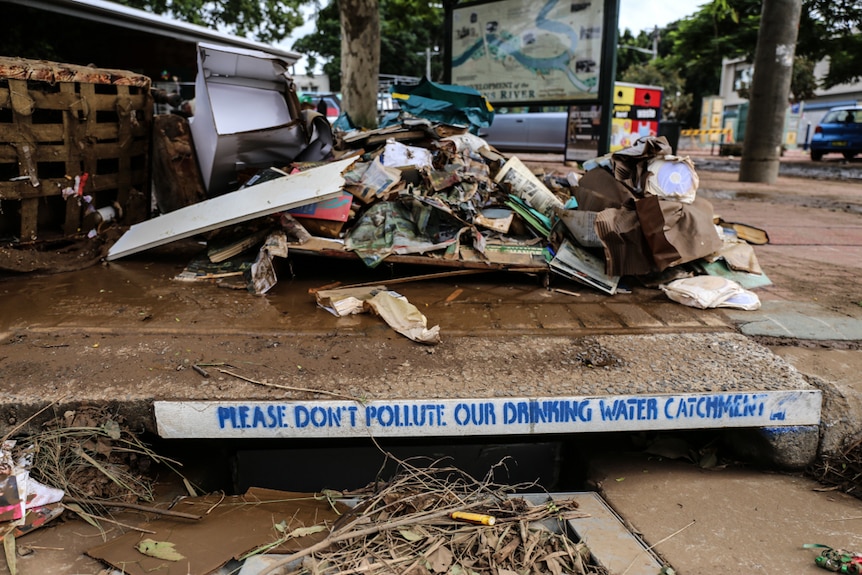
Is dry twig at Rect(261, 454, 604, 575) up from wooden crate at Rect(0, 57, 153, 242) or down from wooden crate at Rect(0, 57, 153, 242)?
down

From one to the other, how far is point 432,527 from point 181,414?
3.36ft

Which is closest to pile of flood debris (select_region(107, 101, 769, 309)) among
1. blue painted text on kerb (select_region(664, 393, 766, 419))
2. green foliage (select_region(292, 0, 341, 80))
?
blue painted text on kerb (select_region(664, 393, 766, 419))

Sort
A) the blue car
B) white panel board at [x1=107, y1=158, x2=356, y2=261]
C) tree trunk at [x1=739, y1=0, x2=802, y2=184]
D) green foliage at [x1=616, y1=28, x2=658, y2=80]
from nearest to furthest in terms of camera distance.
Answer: white panel board at [x1=107, y1=158, x2=356, y2=261] → tree trunk at [x1=739, y1=0, x2=802, y2=184] → the blue car → green foliage at [x1=616, y1=28, x2=658, y2=80]

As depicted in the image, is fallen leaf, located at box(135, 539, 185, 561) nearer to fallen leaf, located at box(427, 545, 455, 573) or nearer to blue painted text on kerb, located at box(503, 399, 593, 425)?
fallen leaf, located at box(427, 545, 455, 573)

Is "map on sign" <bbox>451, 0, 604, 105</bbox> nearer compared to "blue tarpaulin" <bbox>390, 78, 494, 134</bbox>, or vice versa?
"blue tarpaulin" <bbox>390, 78, 494, 134</bbox>

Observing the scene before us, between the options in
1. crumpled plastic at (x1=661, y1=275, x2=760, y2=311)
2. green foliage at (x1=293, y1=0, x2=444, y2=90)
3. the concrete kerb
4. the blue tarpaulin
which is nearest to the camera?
the concrete kerb

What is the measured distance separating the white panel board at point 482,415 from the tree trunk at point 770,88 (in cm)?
785

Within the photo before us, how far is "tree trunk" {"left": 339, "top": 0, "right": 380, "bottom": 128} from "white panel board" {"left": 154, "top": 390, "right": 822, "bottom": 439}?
608cm

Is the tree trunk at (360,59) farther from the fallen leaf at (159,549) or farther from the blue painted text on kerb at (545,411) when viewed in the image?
the fallen leaf at (159,549)

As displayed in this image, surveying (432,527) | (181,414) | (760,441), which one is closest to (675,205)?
(760,441)

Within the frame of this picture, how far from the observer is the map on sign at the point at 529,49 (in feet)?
21.6

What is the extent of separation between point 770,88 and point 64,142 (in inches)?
353

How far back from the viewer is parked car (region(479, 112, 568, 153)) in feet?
40.5

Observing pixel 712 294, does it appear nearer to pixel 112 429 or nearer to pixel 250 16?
pixel 112 429
